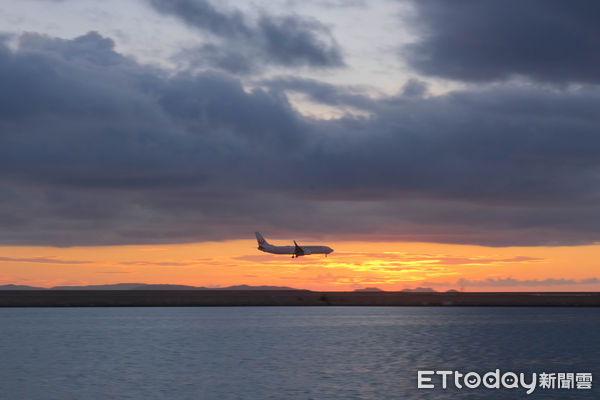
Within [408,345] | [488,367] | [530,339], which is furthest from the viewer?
[530,339]

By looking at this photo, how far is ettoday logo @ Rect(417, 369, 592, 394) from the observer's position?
7900cm

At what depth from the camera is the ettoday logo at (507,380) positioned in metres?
79.0

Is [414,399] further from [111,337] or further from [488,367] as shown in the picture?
[111,337]

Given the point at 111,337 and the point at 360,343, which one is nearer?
the point at 360,343

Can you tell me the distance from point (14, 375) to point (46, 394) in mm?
18237

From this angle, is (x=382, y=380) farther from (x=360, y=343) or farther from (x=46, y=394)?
(x=360, y=343)

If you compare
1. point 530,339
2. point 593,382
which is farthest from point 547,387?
point 530,339

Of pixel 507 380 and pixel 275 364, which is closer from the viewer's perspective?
pixel 507 380

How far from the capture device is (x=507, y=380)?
85.6 metres

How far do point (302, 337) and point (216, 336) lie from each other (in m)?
21.7

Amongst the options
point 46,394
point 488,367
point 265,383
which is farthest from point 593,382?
point 46,394

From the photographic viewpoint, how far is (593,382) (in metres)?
81.8

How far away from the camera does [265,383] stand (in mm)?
82000

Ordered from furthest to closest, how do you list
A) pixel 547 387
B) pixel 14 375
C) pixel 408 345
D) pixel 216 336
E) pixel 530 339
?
pixel 216 336 < pixel 530 339 < pixel 408 345 < pixel 14 375 < pixel 547 387
